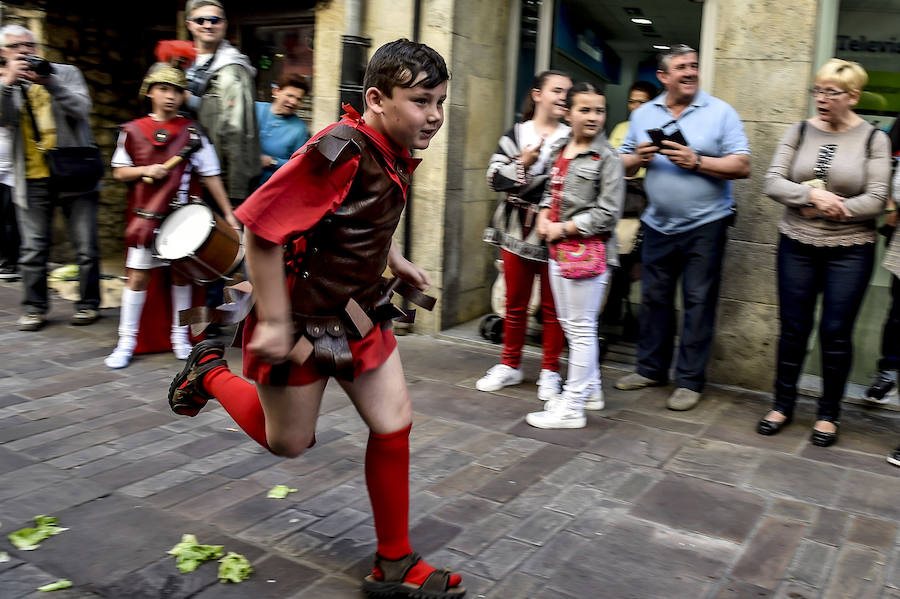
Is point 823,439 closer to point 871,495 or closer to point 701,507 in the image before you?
point 871,495

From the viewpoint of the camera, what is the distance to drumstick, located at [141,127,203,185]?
6035 millimetres

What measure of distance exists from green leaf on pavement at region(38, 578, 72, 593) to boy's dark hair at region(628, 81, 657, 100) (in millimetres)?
5463

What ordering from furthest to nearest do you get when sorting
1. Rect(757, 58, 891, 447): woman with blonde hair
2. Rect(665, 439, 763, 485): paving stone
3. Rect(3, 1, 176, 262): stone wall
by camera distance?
Rect(3, 1, 176, 262): stone wall
Rect(757, 58, 891, 447): woman with blonde hair
Rect(665, 439, 763, 485): paving stone

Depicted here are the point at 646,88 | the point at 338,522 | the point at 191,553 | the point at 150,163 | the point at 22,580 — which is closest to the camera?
the point at 22,580

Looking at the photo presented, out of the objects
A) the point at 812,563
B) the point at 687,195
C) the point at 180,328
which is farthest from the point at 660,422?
the point at 180,328

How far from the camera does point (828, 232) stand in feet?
16.1

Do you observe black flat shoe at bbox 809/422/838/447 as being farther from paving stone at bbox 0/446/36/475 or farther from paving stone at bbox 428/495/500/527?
paving stone at bbox 0/446/36/475

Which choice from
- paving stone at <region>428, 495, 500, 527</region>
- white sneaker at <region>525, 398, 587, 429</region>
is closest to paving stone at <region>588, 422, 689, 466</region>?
white sneaker at <region>525, 398, 587, 429</region>

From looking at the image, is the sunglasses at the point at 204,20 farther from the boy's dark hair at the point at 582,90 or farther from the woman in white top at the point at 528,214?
the boy's dark hair at the point at 582,90

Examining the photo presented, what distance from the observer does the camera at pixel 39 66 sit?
620 centimetres

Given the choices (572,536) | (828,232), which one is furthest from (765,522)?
(828,232)

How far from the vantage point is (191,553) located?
3385 millimetres

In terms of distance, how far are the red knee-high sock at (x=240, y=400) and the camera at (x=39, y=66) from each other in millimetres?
3673

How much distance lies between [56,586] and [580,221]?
313 centimetres
